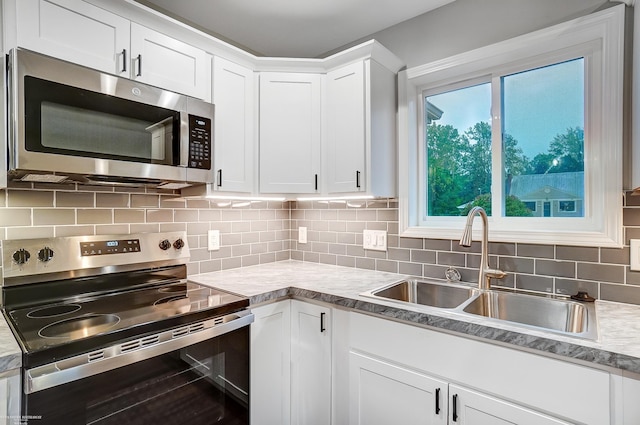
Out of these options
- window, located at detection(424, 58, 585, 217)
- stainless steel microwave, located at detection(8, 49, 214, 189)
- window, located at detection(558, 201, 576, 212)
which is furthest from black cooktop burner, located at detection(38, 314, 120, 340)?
window, located at detection(558, 201, 576, 212)

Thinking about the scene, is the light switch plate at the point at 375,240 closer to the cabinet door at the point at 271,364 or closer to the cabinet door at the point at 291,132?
the cabinet door at the point at 291,132

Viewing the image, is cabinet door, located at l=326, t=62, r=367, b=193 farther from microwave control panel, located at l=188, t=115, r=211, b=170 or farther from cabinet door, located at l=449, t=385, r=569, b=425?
cabinet door, located at l=449, t=385, r=569, b=425

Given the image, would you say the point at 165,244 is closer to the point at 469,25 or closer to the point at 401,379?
the point at 401,379

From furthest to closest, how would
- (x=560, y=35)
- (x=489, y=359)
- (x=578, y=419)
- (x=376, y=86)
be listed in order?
(x=376, y=86) → (x=560, y=35) → (x=489, y=359) → (x=578, y=419)

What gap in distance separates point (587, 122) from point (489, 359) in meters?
1.18

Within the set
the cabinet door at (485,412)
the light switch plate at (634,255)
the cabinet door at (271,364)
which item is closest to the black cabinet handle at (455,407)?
the cabinet door at (485,412)

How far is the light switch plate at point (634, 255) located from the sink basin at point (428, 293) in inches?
23.9

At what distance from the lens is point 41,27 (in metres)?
1.23

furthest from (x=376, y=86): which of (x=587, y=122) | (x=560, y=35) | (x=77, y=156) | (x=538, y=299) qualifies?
(x=77, y=156)

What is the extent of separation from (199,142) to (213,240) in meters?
0.68

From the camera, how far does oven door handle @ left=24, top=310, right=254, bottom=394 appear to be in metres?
0.94

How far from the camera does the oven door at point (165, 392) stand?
987 mm

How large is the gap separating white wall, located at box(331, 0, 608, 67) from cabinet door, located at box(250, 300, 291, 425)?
5.27 ft

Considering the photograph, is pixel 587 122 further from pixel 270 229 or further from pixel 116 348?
pixel 116 348
